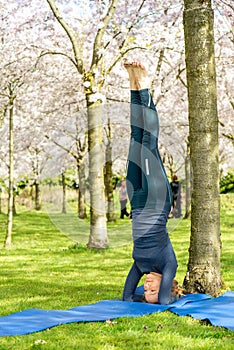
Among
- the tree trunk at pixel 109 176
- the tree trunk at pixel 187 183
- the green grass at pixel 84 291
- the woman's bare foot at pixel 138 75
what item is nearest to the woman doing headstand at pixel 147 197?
the woman's bare foot at pixel 138 75

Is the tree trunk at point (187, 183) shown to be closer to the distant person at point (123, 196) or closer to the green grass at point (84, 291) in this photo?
the distant person at point (123, 196)

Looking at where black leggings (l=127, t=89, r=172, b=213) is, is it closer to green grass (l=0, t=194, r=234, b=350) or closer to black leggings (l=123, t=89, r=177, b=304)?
black leggings (l=123, t=89, r=177, b=304)

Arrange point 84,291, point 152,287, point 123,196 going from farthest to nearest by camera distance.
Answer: point 123,196 → point 84,291 → point 152,287

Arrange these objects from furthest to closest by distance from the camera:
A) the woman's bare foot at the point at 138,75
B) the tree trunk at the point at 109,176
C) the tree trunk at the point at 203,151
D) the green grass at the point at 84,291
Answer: the tree trunk at the point at 109,176, the tree trunk at the point at 203,151, the woman's bare foot at the point at 138,75, the green grass at the point at 84,291

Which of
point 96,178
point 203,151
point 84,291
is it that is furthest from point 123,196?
point 203,151

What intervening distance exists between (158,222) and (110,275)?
3.47m

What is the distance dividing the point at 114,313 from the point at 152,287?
2.35 feet

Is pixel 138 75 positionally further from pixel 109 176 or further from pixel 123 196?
pixel 123 196

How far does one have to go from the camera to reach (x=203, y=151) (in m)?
7.25

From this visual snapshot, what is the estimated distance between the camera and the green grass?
5296 mm

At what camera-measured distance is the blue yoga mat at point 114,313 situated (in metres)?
5.90

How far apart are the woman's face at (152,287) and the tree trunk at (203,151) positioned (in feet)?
2.02

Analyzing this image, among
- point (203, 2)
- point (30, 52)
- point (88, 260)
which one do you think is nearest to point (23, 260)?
point (88, 260)

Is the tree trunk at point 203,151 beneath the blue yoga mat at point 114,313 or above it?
above
